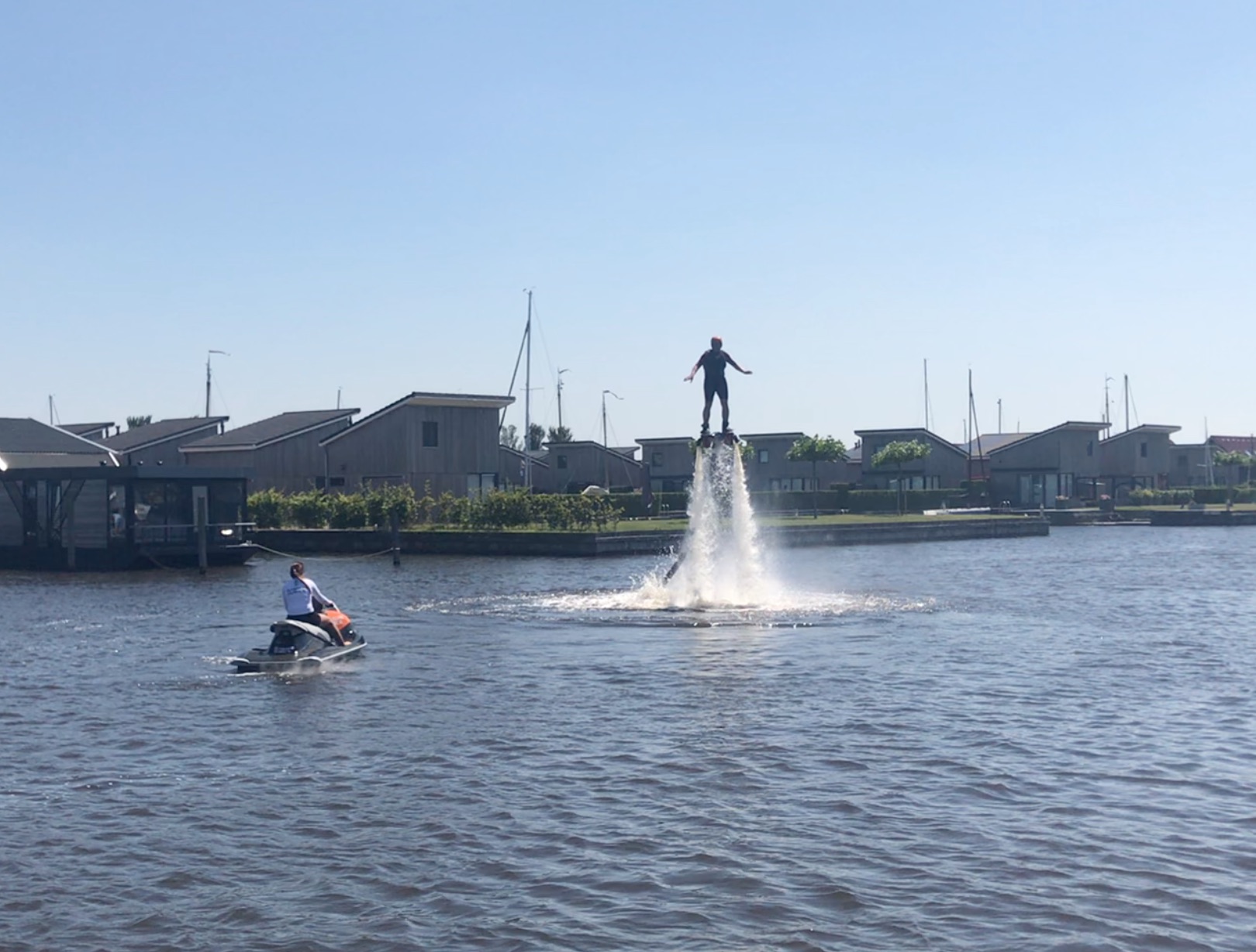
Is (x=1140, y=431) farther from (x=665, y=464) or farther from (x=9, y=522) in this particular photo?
(x=9, y=522)

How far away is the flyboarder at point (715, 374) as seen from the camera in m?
33.1

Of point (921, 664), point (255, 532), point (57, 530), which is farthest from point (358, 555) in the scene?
point (921, 664)

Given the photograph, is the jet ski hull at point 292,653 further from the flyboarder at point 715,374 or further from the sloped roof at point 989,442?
the sloped roof at point 989,442

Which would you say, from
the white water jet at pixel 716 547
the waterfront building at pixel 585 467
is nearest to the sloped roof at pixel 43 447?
the waterfront building at pixel 585 467

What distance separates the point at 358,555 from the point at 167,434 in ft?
111

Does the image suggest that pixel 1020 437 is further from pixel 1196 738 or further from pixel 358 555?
pixel 1196 738

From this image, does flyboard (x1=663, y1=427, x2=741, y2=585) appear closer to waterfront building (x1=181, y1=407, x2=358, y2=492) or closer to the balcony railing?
the balcony railing

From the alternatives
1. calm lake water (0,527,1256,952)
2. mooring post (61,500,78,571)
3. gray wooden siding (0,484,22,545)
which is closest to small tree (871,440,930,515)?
mooring post (61,500,78,571)

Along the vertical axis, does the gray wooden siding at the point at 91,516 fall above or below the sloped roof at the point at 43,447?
below

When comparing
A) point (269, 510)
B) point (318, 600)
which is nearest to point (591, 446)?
point (269, 510)

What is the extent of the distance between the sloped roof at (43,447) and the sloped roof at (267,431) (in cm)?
640

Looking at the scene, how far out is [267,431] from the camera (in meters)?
80.9

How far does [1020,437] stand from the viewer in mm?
108188

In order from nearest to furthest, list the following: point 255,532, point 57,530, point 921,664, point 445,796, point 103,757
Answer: point 445,796 → point 103,757 → point 921,664 → point 57,530 → point 255,532
